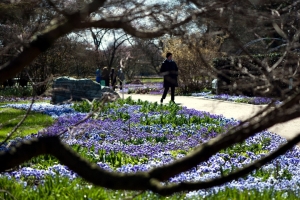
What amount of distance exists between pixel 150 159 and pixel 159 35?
4296 mm

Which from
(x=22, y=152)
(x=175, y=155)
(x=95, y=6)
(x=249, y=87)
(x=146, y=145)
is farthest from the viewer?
(x=146, y=145)

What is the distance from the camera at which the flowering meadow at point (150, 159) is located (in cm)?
369

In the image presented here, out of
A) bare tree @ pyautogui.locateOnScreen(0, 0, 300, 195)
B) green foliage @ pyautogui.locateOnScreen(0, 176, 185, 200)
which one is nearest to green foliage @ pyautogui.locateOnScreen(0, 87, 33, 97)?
green foliage @ pyautogui.locateOnScreen(0, 176, 185, 200)

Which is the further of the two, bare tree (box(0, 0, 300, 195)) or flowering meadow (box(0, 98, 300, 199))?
flowering meadow (box(0, 98, 300, 199))

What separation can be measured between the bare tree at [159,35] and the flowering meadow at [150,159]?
0.63 ft

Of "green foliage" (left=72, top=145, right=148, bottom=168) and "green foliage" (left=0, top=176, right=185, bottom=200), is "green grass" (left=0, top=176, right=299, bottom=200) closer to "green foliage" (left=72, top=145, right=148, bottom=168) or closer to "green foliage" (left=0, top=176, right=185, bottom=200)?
"green foliage" (left=0, top=176, right=185, bottom=200)

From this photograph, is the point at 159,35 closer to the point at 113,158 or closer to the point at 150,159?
the point at 113,158

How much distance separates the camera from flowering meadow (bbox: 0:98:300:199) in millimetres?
3692

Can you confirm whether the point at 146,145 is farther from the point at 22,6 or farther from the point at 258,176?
the point at 22,6

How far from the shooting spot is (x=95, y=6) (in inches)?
63.7

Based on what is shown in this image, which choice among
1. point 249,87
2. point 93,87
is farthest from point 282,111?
point 93,87

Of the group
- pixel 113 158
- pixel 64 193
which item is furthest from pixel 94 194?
pixel 113 158

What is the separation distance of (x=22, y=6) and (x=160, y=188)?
118cm

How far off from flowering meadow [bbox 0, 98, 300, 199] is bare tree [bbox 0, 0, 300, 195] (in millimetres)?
191
